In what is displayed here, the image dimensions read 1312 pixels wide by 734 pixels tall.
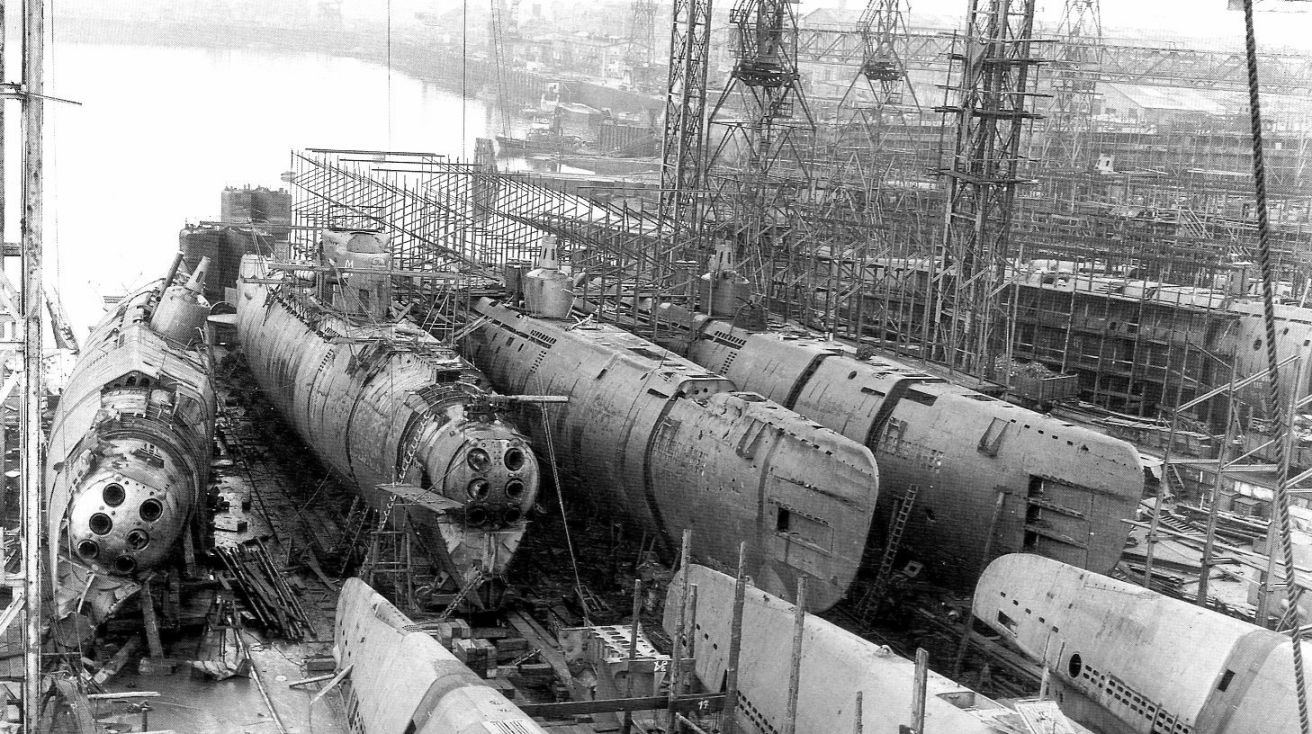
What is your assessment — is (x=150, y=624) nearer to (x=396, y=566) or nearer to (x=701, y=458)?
(x=396, y=566)

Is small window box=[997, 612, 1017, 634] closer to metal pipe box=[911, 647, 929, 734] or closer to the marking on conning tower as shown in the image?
metal pipe box=[911, 647, 929, 734]

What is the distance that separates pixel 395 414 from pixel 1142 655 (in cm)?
1058

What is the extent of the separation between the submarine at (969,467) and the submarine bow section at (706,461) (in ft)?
7.25

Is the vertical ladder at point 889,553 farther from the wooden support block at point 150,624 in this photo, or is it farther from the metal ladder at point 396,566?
the wooden support block at point 150,624

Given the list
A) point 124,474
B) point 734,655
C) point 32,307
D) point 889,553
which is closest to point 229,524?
point 124,474

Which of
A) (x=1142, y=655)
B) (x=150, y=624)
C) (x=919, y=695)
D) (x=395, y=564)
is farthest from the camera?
(x=395, y=564)

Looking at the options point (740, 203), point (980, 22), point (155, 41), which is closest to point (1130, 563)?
point (980, 22)

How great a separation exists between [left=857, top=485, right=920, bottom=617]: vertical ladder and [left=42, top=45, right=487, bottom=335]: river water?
3948 cm

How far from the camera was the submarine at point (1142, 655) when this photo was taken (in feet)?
42.0

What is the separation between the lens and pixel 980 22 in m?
28.7

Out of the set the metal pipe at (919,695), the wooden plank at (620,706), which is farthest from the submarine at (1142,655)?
the wooden plank at (620,706)

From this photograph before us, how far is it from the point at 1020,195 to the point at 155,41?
35.7 meters

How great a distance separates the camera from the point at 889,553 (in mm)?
19594

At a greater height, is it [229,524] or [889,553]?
[889,553]
